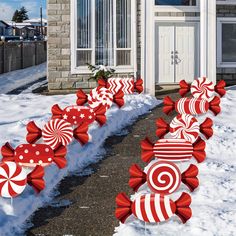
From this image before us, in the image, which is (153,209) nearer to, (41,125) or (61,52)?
(41,125)

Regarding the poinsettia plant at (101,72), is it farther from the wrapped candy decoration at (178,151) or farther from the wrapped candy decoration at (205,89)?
the wrapped candy decoration at (178,151)

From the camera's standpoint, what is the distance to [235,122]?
11.0m

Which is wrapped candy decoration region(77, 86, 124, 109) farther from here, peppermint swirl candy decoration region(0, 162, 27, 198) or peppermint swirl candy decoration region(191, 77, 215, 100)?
peppermint swirl candy decoration region(0, 162, 27, 198)

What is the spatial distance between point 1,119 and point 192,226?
7464mm

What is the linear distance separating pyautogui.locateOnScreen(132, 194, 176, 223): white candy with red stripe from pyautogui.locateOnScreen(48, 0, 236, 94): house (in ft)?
35.1

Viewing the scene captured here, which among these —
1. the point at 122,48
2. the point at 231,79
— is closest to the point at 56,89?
the point at 122,48

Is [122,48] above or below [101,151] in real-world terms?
above

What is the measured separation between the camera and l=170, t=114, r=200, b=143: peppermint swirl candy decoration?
28.7 feet

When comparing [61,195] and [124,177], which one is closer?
[61,195]

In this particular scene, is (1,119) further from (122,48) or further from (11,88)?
(11,88)

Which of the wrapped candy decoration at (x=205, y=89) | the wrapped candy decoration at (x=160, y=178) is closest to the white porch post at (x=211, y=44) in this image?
the wrapped candy decoration at (x=205, y=89)

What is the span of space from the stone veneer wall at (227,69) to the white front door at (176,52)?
0.85 m

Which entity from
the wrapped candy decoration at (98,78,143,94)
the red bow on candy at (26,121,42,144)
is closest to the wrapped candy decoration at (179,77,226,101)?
the wrapped candy decoration at (98,78,143,94)

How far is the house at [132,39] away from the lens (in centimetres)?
1698
